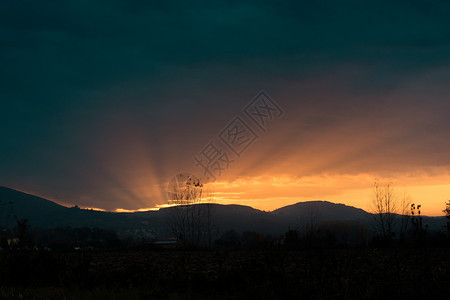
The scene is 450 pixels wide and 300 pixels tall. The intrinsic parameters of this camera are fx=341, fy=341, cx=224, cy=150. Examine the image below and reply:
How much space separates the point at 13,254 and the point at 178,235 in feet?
136

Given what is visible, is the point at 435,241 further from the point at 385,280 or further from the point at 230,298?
the point at 230,298

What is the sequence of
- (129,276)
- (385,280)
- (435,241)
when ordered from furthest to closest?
(435,241)
(129,276)
(385,280)

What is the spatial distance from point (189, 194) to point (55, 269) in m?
40.5

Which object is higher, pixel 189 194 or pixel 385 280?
pixel 189 194

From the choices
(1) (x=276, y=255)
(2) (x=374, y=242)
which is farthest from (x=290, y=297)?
(2) (x=374, y=242)

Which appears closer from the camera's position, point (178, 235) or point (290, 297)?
point (290, 297)

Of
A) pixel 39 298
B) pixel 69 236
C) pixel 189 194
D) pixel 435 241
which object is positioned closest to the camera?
pixel 39 298

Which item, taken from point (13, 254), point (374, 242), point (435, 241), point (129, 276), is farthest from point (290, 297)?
point (374, 242)

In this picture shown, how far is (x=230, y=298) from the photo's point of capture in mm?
10539

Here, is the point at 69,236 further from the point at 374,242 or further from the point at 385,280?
the point at 385,280

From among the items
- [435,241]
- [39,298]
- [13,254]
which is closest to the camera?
[39,298]

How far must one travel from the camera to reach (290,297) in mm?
9562

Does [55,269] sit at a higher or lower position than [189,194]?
lower

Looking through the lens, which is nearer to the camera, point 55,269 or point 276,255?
point 276,255
